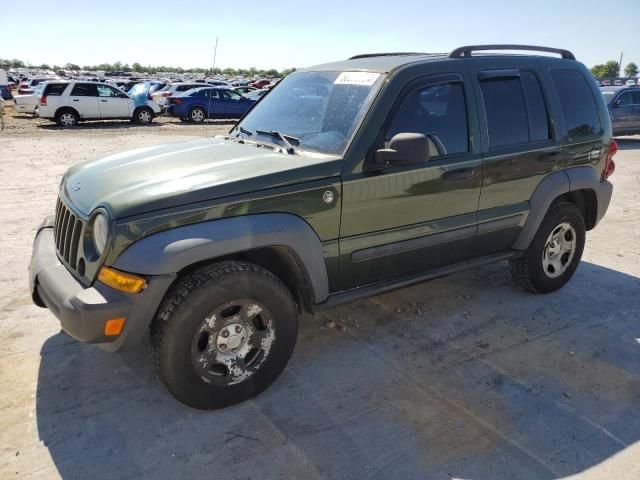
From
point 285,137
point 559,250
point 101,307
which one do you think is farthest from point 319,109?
point 559,250

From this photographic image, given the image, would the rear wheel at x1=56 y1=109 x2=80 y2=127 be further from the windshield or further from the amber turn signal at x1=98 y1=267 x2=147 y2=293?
the amber turn signal at x1=98 y1=267 x2=147 y2=293

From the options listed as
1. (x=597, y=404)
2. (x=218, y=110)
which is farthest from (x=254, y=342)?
(x=218, y=110)

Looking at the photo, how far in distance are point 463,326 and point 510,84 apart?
1.90m

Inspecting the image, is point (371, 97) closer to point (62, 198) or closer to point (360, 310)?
point (360, 310)

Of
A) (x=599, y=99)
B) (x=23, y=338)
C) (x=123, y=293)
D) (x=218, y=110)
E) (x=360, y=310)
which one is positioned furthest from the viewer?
(x=218, y=110)

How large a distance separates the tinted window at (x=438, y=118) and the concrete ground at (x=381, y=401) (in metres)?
1.42

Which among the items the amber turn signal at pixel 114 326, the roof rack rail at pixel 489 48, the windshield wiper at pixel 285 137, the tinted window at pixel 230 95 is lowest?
the amber turn signal at pixel 114 326

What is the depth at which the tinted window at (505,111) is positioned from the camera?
3822mm

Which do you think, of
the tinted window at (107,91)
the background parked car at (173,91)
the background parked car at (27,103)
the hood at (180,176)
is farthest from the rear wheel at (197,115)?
the hood at (180,176)

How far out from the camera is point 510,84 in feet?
13.1

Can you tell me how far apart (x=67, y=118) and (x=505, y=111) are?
17.8 metres

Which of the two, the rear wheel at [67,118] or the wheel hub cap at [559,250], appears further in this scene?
the rear wheel at [67,118]

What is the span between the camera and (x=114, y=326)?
8.49 feet

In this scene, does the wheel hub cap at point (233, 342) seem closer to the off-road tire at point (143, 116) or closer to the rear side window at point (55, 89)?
the rear side window at point (55, 89)
